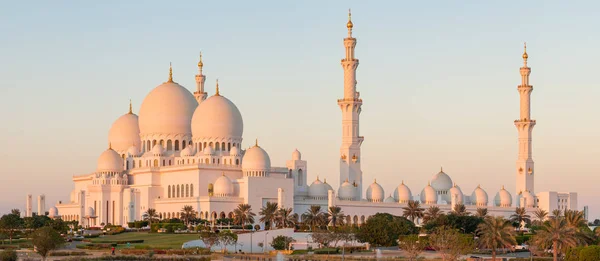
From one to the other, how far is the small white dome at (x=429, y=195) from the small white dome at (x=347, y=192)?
10.4m

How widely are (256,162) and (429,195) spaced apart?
70.1ft

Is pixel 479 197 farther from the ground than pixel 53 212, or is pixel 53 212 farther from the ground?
pixel 479 197

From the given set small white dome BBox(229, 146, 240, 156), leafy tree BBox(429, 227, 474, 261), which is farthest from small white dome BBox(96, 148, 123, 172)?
leafy tree BBox(429, 227, 474, 261)

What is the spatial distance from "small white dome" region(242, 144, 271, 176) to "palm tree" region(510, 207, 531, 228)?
2468cm

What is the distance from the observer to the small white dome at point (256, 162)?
4198 inches

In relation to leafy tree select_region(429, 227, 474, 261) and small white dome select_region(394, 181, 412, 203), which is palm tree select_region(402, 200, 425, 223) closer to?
small white dome select_region(394, 181, 412, 203)

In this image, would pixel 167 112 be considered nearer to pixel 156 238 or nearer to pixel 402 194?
pixel 402 194

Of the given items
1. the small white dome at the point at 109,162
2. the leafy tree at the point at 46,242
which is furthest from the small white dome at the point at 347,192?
the leafy tree at the point at 46,242

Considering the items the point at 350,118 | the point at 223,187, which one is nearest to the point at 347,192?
the point at 350,118

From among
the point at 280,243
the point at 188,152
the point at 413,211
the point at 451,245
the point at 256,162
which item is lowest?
the point at 280,243

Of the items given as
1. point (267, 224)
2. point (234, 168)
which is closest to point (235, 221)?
point (267, 224)

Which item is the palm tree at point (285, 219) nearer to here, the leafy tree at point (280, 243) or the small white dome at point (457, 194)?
the leafy tree at point (280, 243)

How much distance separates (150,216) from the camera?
102m

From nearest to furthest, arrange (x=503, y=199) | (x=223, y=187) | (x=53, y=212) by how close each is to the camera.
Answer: (x=223, y=187) < (x=53, y=212) < (x=503, y=199)
